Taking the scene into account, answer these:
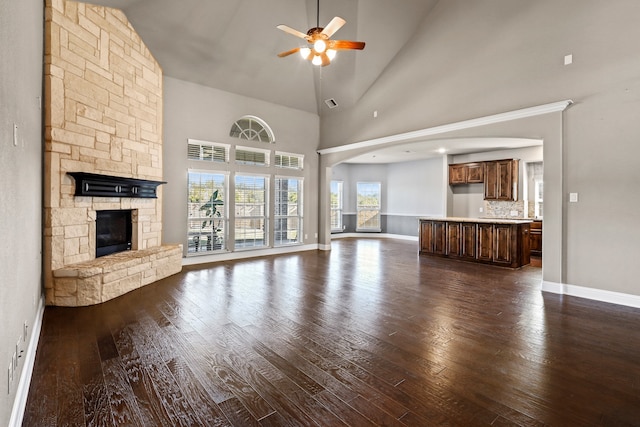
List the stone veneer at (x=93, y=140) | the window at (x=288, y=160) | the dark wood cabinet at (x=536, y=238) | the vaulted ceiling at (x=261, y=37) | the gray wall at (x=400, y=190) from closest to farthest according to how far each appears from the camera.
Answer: the stone veneer at (x=93, y=140) < the vaulted ceiling at (x=261, y=37) < the dark wood cabinet at (x=536, y=238) < the window at (x=288, y=160) < the gray wall at (x=400, y=190)

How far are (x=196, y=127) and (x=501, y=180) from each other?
769 centimetres

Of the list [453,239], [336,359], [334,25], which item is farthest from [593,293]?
[334,25]

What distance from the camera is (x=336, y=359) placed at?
268 cm

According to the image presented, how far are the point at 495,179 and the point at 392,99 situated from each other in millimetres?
3725

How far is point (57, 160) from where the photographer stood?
161 inches

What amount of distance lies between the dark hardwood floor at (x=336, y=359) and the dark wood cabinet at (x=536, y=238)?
3873mm

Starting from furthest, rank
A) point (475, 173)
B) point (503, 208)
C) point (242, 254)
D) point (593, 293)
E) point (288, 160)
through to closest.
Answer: point (475, 173) → point (503, 208) → point (288, 160) → point (242, 254) → point (593, 293)

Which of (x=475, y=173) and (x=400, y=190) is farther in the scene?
(x=400, y=190)

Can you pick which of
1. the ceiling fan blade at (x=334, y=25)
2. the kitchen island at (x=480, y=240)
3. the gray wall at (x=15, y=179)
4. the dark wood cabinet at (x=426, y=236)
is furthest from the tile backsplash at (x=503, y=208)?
the gray wall at (x=15, y=179)

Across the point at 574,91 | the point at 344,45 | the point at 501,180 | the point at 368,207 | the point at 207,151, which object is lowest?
the point at 368,207

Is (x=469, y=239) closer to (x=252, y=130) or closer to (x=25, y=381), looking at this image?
(x=252, y=130)

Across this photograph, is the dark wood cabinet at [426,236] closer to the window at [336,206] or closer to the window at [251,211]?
the window at [251,211]

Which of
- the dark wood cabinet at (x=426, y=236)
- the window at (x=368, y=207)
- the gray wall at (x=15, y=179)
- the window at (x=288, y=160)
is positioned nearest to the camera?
the gray wall at (x=15, y=179)

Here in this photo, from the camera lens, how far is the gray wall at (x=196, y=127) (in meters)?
6.28
